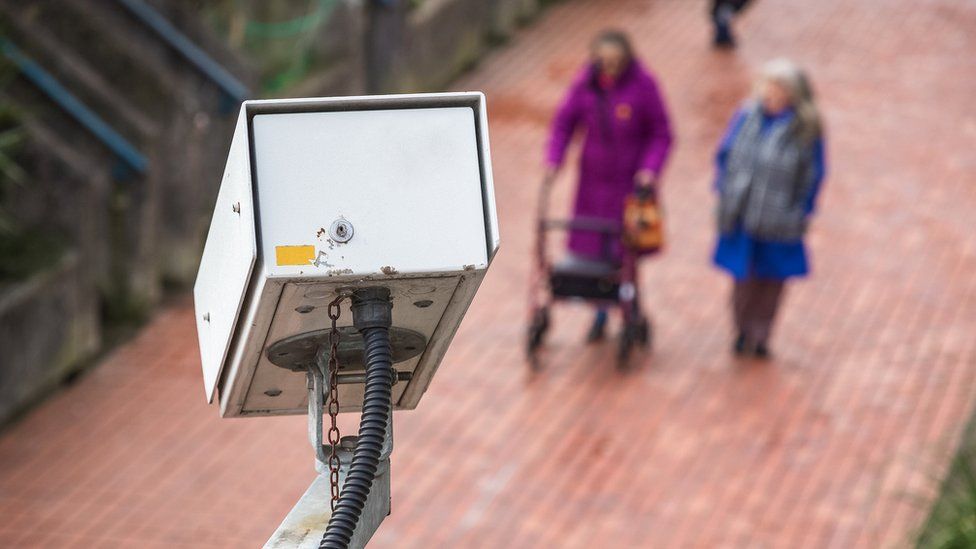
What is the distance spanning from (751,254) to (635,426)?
3.50 ft

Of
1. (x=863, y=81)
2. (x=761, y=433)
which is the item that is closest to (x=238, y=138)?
(x=761, y=433)

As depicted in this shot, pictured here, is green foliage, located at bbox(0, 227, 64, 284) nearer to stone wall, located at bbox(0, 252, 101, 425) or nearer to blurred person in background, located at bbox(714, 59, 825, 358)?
stone wall, located at bbox(0, 252, 101, 425)

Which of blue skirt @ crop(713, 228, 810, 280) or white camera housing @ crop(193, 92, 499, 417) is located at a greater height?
white camera housing @ crop(193, 92, 499, 417)

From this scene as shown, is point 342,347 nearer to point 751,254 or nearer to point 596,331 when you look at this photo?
point 751,254

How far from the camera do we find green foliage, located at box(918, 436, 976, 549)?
222 inches

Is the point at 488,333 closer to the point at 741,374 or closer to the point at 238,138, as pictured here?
the point at 741,374

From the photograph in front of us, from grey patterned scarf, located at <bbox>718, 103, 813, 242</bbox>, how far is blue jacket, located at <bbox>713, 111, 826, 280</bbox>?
0.07m

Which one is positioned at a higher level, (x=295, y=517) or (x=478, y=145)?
(x=478, y=145)

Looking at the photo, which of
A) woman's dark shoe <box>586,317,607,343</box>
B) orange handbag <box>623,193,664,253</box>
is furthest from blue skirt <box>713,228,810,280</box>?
Result: woman's dark shoe <box>586,317,607,343</box>

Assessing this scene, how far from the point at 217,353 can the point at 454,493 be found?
444 centimetres

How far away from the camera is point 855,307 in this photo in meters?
8.73

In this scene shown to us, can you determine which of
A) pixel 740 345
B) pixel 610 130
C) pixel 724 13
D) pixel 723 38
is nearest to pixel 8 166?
pixel 610 130

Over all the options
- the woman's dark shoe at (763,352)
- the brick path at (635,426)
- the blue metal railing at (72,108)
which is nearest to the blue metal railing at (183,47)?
the blue metal railing at (72,108)

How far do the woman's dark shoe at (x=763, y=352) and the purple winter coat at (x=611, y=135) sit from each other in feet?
3.34
